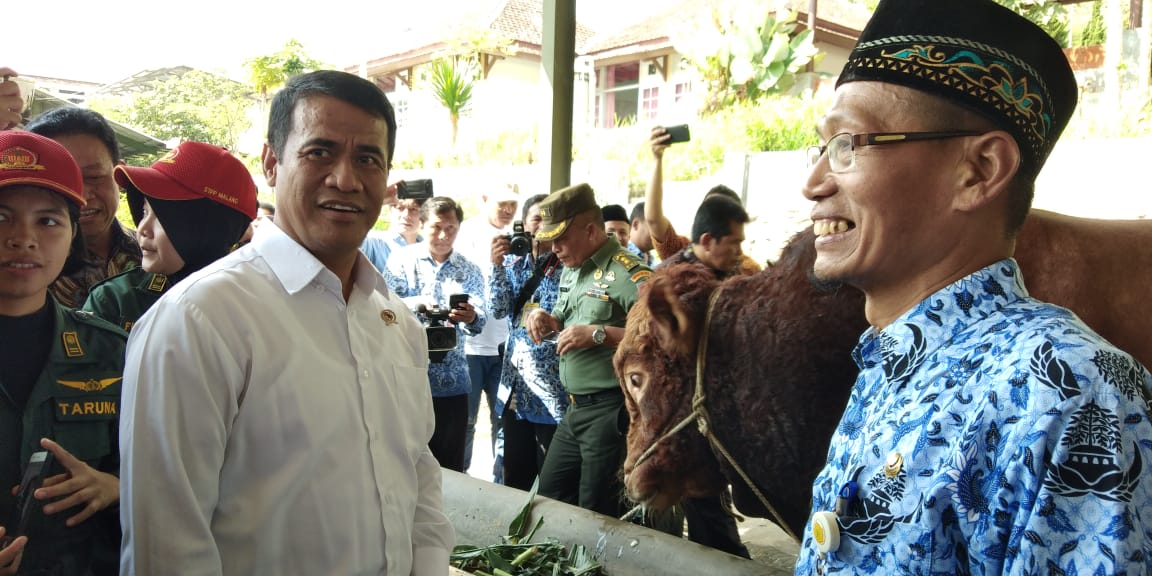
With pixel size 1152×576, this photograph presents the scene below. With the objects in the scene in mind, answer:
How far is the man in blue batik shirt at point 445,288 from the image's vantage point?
532cm

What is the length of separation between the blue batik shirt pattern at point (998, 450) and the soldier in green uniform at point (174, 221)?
225 centimetres

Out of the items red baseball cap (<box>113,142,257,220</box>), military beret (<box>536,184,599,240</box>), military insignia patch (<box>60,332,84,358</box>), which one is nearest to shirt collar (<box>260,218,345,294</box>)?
military insignia patch (<box>60,332,84,358</box>)

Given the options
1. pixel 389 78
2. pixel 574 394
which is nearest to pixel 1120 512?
pixel 574 394

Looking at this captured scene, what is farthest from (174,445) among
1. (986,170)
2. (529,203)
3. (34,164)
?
(529,203)

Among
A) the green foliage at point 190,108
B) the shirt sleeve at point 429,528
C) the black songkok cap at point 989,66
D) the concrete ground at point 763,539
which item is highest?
the green foliage at point 190,108

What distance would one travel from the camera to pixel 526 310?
16.7 ft

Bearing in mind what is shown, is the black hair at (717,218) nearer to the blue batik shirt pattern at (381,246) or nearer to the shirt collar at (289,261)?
the blue batik shirt pattern at (381,246)

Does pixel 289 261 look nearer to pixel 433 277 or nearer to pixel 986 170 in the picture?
pixel 986 170

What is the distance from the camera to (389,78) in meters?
32.0

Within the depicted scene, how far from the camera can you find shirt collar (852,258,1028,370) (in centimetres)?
127

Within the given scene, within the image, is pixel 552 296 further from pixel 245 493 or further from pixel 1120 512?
pixel 1120 512

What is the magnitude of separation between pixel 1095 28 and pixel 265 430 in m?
23.3

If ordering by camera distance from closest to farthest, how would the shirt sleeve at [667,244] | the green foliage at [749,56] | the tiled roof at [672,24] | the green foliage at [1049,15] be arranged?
the shirt sleeve at [667,244], the green foliage at [1049,15], the green foliage at [749,56], the tiled roof at [672,24]

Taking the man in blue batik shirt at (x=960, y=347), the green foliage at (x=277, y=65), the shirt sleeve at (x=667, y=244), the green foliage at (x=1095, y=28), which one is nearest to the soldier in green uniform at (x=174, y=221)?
the man in blue batik shirt at (x=960, y=347)
